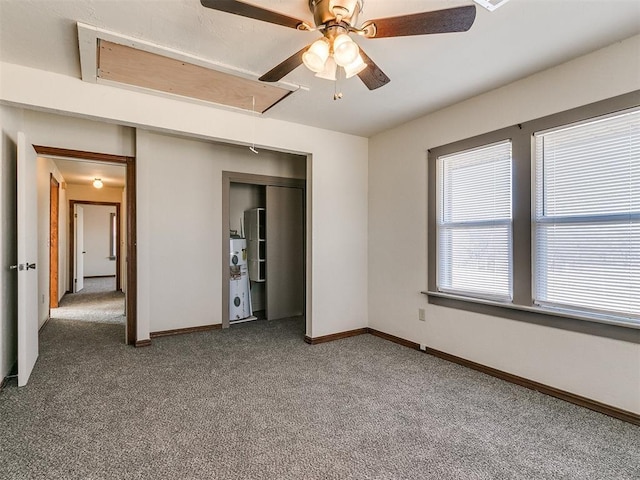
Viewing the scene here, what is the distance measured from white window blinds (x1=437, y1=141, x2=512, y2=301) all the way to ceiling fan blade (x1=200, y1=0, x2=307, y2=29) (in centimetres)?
217

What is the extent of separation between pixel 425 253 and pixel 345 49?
2408 mm

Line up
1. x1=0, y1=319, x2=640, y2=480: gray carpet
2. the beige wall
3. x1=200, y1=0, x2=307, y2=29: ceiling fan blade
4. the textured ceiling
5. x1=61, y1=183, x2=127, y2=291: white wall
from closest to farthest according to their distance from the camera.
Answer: x1=200, y1=0, x2=307, y2=29: ceiling fan blade → x1=0, y1=319, x2=640, y2=480: gray carpet → the textured ceiling → the beige wall → x1=61, y1=183, x2=127, y2=291: white wall

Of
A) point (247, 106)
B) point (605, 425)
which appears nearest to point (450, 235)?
point (605, 425)

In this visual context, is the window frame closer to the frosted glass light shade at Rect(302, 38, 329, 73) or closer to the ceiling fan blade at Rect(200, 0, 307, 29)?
the frosted glass light shade at Rect(302, 38, 329, 73)

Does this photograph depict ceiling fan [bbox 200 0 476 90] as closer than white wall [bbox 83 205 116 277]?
Yes

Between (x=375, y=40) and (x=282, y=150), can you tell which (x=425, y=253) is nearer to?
(x=282, y=150)

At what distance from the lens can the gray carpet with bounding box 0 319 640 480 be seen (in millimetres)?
1740

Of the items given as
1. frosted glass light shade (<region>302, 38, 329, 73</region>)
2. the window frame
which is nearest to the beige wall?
the window frame

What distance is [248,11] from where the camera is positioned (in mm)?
1487

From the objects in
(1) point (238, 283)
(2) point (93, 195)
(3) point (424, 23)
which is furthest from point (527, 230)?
(2) point (93, 195)

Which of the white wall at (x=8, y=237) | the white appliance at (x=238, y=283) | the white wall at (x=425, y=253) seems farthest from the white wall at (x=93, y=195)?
the white wall at (x=425, y=253)

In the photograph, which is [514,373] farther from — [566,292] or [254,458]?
[254,458]

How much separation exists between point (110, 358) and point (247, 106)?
2.82 metres

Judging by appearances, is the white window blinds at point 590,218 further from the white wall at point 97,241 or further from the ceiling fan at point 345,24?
the white wall at point 97,241
